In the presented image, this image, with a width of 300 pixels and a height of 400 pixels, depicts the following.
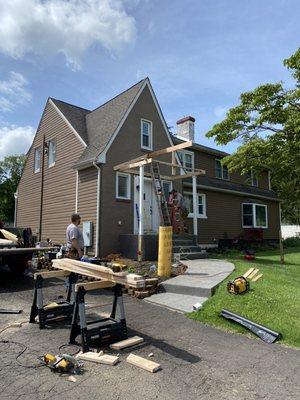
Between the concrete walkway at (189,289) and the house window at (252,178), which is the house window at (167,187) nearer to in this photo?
the house window at (252,178)

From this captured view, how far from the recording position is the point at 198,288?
8414 millimetres

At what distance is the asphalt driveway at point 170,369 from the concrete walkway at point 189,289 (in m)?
1.00

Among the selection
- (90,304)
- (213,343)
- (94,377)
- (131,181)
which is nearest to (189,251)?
(131,181)

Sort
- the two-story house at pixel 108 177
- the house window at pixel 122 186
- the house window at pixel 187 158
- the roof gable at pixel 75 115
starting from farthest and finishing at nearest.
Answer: the house window at pixel 187 158 < the roof gable at pixel 75 115 < the house window at pixel 122 186 < the two-story house at pixel 108 177

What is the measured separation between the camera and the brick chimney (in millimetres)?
23172

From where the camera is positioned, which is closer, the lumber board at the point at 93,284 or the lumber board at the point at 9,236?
the lumber board at the point at 93,284

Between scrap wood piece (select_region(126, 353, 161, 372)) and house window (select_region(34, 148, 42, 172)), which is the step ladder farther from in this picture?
scrap wood piece (select_region(126, 353, 161, 372))

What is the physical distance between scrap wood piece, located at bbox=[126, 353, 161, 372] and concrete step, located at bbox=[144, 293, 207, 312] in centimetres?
282

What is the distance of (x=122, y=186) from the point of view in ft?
50.5

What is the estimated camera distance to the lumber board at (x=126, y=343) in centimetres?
527

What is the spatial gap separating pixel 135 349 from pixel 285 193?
33093mm

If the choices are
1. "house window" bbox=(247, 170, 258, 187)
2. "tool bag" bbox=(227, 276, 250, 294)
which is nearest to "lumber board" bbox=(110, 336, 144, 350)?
"tool bag" bbox=(227, 276, 250, 294)

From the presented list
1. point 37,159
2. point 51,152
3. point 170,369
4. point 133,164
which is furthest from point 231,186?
point 170,369

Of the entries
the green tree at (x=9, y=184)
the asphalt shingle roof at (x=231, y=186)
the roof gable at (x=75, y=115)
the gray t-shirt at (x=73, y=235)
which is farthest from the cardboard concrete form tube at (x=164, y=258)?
the green tree at (x=9, y=184)
